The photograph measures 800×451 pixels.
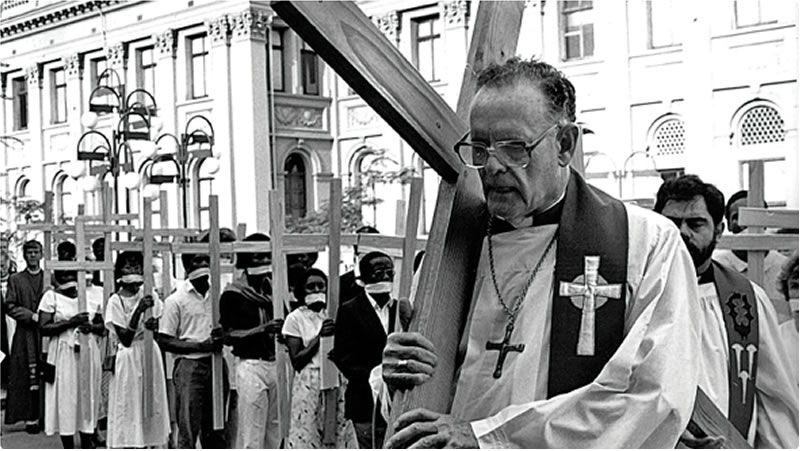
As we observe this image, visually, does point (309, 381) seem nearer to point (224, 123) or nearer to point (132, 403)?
point (132, 403)

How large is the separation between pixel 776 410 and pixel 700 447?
132 cm

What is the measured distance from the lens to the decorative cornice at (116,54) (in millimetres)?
28594

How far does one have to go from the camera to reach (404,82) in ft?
6.48

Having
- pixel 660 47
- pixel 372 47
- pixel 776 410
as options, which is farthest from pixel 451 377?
pixel 660 47

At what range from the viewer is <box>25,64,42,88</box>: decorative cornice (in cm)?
2988

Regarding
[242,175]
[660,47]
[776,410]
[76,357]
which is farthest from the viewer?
[242,175]

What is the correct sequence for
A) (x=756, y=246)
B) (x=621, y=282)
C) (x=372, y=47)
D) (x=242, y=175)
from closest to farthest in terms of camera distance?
(x=372, y=47) < (x=621, y=282) < (x=756, y=246) < (x=242, y=175)

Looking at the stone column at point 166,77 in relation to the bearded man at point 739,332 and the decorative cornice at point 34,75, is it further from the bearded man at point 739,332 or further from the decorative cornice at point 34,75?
the bearded man at point 739,332

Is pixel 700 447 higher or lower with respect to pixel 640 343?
lower

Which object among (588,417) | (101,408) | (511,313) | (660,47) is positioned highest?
(660,47)

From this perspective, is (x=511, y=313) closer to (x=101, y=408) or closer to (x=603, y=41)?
(x=101, y=408)

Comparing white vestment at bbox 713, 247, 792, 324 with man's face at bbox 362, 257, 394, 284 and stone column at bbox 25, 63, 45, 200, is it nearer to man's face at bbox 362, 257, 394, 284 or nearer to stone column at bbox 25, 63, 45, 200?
man's face at bbox 362, 257, 394, 284

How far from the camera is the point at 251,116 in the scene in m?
26.5

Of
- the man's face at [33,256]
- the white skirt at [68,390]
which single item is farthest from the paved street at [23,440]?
the man's face at [33,256]
